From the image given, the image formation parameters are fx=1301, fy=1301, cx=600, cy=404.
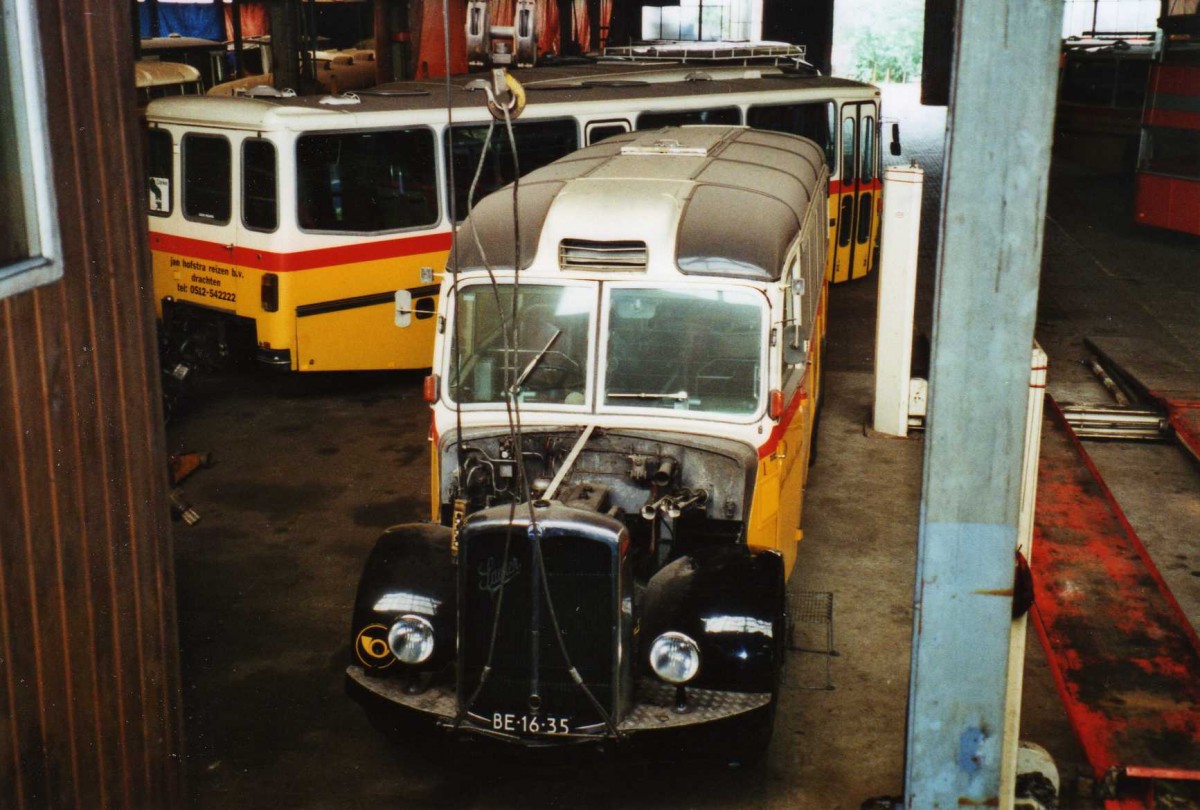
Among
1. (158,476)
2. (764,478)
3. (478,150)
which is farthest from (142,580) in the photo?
(478,150)

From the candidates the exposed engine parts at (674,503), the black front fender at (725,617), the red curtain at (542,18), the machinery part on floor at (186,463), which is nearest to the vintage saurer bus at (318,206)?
the machinery part on floor at (186,463)

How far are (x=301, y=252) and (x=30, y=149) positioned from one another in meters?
6.99

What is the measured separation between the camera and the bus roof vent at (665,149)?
820 centimetres

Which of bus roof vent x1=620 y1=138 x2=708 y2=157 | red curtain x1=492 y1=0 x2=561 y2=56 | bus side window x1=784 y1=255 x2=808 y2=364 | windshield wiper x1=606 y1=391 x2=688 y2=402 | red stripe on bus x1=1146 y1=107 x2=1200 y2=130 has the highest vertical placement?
red curtain x1=492 y1=0 x2=561 y2=56

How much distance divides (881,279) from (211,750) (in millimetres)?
6743

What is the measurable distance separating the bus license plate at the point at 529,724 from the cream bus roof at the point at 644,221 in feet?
7.45

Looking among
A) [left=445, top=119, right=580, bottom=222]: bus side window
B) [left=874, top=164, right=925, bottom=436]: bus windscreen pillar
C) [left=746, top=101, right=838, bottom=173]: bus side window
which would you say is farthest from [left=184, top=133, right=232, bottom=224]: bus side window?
[left=746, top=101, right=838, bottom=173]: bus side window

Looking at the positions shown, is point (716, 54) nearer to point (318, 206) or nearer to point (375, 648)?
point (318, 206)

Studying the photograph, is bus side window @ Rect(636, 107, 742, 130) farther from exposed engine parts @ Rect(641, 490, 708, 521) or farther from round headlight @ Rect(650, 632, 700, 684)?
round headlight @ Rect(650, 632, 700, 684)

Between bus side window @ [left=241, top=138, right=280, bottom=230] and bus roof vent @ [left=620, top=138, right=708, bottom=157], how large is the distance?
3517 millimetres

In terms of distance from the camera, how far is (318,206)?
10844mm

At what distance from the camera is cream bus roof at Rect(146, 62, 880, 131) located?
422 inches

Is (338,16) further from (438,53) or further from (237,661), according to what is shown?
(237,661)

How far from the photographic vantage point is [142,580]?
461 cm
